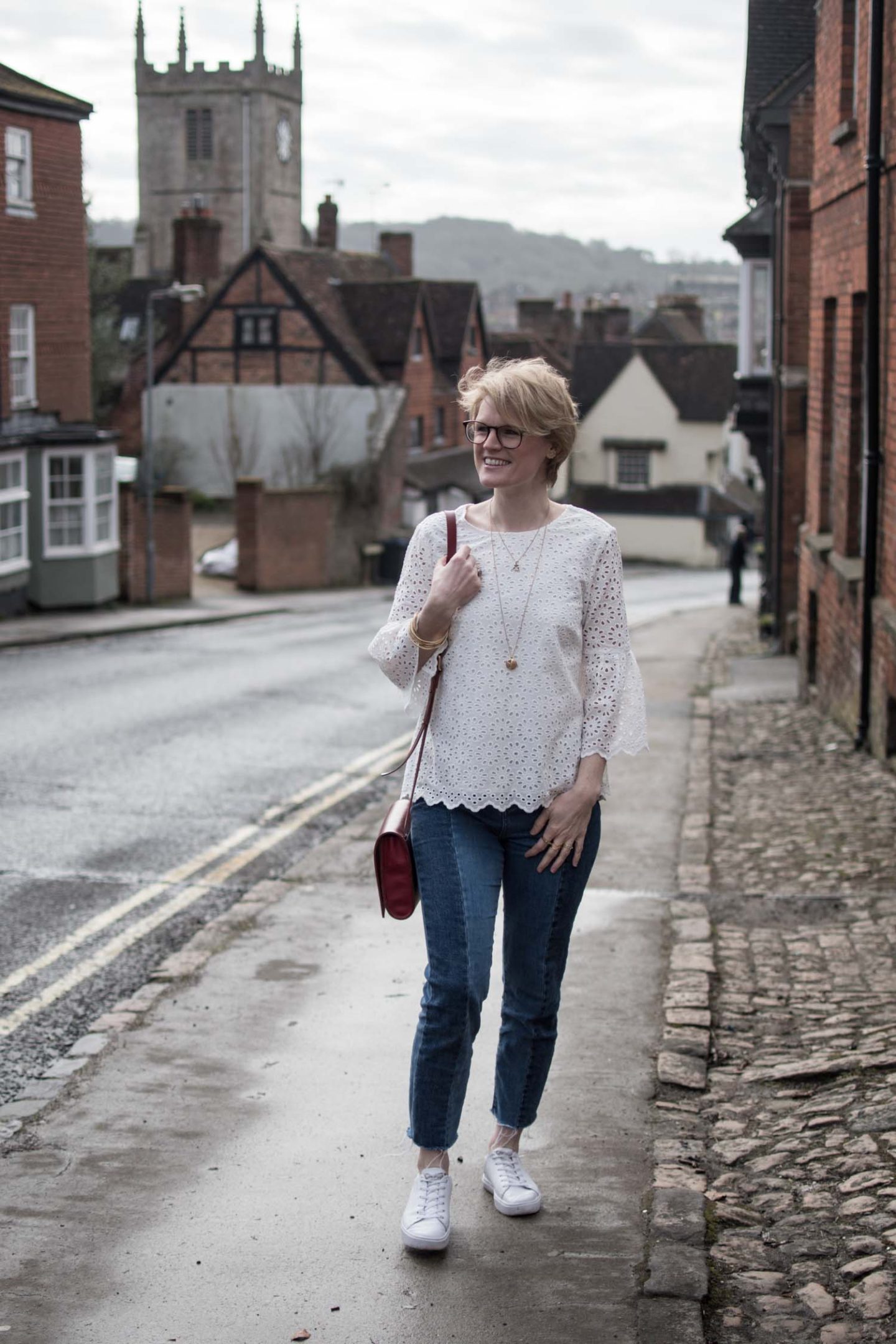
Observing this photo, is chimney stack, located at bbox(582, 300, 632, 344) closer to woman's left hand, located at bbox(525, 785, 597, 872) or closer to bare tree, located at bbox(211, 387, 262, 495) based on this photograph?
bare tree, located at bbox(211, 387, 262, 495)

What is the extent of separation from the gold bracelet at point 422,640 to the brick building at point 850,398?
6.91 meters

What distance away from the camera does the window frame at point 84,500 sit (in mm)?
28672

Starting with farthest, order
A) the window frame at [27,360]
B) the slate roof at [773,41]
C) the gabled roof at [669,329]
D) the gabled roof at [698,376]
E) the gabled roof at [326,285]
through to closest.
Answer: the gabled roof at [669,329] < the gabled roof at [698,376] < the gabled roof at [326,285] < the window frame at [27,360] < the slate roof at [773,41]

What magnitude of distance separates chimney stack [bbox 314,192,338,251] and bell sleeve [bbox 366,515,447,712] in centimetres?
6143

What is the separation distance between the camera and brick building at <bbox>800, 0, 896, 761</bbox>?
427 inches

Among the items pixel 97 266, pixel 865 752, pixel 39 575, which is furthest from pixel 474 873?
pixel 97 266

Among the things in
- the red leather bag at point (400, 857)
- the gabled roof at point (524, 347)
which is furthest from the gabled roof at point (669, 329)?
the red leather bag at point (400, 857)

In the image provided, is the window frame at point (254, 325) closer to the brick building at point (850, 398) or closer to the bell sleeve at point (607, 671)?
the brick building at point (850, 398)

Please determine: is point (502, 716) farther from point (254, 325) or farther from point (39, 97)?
point (254, 325)

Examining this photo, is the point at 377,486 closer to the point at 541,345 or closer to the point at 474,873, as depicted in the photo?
the point at 541,345

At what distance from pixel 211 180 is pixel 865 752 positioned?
314ft

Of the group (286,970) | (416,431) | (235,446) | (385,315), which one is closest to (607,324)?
(416,431)

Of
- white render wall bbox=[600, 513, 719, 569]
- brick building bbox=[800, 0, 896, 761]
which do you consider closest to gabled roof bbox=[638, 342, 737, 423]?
white render wall bbox=[600, 513, 719, 569]

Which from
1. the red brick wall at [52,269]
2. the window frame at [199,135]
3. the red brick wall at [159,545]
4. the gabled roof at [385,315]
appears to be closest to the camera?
the red brick wall at [52,269]
